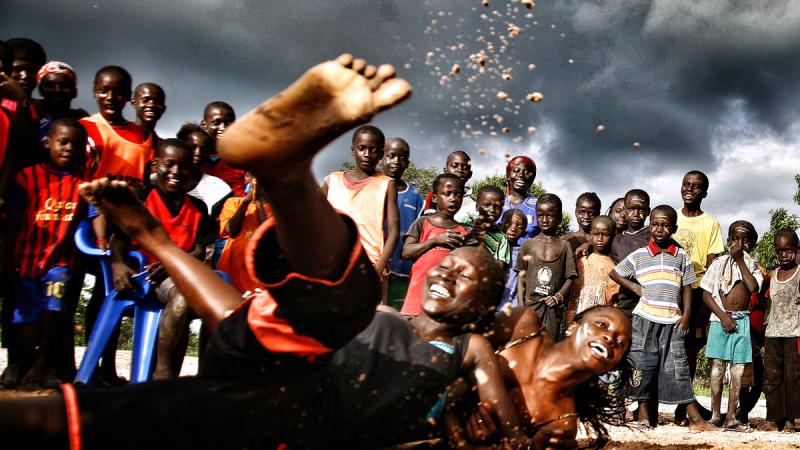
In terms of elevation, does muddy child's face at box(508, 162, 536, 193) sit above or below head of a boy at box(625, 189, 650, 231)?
above

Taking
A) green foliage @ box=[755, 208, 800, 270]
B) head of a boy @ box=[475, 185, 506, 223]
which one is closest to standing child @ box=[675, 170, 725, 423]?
head of a boy @ box=[475, 185, 506, 223]

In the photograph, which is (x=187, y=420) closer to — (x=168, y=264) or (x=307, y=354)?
(x=307, y=354)

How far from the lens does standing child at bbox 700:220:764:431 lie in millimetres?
6383

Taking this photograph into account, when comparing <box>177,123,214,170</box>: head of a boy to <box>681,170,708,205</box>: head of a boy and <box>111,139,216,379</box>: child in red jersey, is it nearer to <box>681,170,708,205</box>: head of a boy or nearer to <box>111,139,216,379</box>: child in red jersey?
<box>111,139,216,379</box>: child in red jersey

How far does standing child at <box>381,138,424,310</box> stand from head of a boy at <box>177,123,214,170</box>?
150cm

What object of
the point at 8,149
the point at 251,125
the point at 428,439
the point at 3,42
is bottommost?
the point at 428,439

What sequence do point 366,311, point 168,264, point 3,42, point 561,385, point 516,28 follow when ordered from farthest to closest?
1. point 3,42
2. point 561,385
3. point 516,28
4. point 168,264
5. point 366,311

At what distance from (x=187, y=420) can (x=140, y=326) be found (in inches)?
105

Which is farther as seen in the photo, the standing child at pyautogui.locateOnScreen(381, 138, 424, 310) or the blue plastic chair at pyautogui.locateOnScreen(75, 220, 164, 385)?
the standing child at pyautogui.locateOnScreen(381, 138, 424, 310)

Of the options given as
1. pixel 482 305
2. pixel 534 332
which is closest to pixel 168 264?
pixel 482 305

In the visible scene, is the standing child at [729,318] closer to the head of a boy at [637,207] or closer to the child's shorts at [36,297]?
the head of a boy at [637,207]

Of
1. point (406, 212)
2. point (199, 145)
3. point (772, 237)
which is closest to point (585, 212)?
point (406, 212)

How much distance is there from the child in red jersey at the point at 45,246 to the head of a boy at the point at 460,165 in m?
3.31

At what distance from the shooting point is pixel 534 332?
3.69 meters
